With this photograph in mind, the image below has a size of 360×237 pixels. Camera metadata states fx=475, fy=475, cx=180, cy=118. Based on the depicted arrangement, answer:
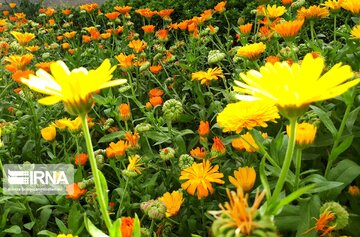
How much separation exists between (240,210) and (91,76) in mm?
305

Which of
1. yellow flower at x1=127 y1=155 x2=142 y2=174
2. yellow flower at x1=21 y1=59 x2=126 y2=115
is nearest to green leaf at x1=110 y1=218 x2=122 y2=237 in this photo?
yellow flower at x1=21 y1=59 x2=126 y2=115

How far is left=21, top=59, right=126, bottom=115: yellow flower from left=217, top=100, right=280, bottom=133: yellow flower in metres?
0.38

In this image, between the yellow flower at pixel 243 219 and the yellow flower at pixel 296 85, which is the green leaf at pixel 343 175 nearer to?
the yellow flower at pixel 296 85

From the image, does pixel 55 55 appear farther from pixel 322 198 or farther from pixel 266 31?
pixel 322 198

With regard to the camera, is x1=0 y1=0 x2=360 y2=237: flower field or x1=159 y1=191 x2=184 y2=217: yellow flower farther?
x1=159 y1=191 x2=184 y2=217: yellow flower

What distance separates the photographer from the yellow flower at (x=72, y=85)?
63cm

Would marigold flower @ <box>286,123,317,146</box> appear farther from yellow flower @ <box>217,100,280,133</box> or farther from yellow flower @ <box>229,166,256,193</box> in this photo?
yellow flower @ <box>229,166,256,193</box>

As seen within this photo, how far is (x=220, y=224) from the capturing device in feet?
1.52

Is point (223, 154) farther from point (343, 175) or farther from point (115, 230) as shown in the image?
point (115, 230)

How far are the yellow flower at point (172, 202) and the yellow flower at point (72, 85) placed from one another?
1.85 feet

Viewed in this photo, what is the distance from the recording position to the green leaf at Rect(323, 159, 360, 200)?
102 cm

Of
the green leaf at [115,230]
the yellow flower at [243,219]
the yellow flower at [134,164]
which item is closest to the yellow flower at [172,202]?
the yellow flower at [134,164]

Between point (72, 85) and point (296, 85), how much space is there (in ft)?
0.96

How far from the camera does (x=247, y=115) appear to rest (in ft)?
3.15
